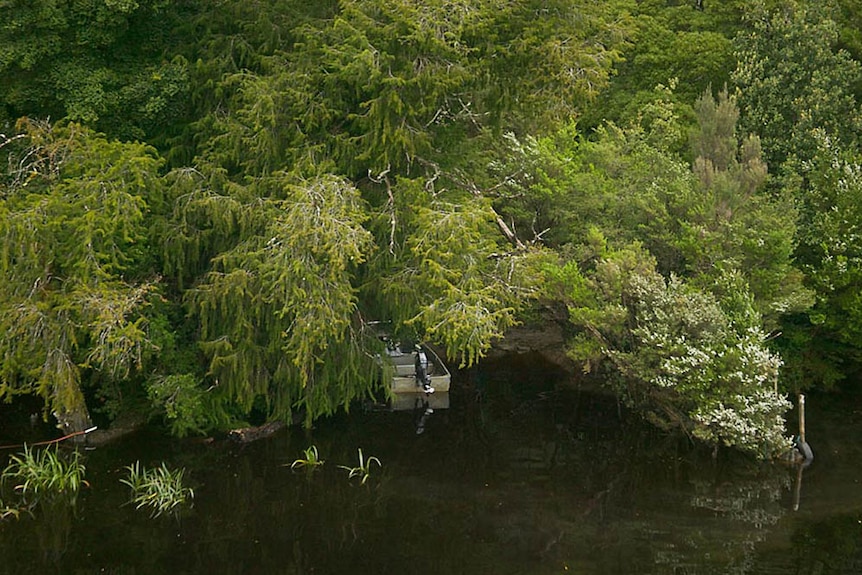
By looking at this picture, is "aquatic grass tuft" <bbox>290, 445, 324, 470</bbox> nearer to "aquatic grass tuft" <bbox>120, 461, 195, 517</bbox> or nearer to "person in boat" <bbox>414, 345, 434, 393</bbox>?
"aquatic grass tuft" <bbox>120, 461, 195, 517</bbox>

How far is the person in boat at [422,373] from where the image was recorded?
20.1 metres

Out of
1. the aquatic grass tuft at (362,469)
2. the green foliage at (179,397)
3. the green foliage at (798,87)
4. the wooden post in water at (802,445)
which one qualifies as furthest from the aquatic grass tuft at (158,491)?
the green foliage at (798,87)

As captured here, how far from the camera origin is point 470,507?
48.5ft

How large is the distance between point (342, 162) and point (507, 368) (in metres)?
7.80

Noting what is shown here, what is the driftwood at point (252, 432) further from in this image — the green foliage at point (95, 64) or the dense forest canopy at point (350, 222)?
the green foliage at point (95, 64)

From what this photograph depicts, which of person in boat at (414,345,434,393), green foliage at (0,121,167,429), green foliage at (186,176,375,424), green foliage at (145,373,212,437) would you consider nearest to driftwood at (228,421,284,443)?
green foliage at (186,176,375,424)

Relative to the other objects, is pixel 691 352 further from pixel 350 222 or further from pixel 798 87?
pixel 798 87

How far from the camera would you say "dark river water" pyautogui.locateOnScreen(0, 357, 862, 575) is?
13016mm

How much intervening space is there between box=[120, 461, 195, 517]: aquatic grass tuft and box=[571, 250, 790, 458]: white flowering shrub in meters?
7.92

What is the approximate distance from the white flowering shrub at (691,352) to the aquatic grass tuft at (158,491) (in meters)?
7.92

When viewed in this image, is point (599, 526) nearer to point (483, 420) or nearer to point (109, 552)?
point (483, 420)

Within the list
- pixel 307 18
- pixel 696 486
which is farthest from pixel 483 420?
pixel 307 18

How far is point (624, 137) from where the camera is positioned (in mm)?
21578

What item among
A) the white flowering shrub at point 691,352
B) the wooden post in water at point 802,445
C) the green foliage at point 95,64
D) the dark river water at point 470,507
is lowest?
the dark river water at point 470,507
